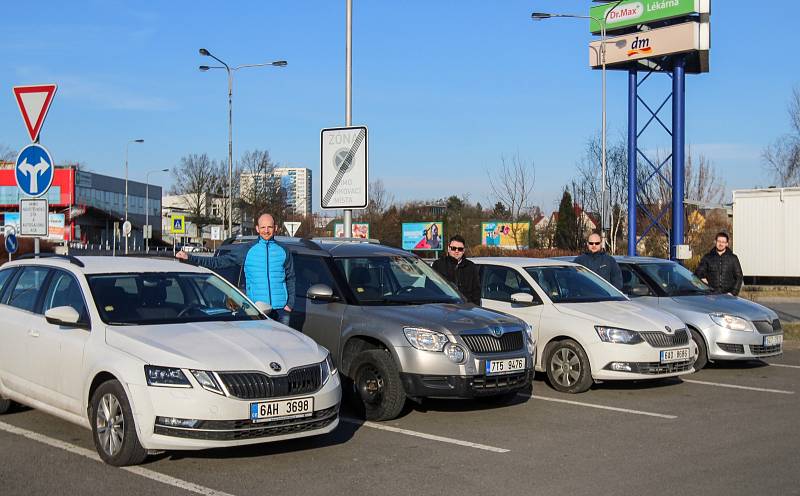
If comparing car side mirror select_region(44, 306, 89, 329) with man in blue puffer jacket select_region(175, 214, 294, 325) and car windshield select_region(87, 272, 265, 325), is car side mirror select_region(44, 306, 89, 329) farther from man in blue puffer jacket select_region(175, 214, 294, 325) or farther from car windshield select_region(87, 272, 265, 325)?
man in blue puffer jacket select_region(175, 214, 294, 325)

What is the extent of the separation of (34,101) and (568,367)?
7613 millimetres

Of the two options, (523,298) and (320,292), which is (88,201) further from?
(320,292)

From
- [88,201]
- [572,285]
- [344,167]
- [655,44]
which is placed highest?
[655,44]

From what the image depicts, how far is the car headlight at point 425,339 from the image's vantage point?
7.87 meters

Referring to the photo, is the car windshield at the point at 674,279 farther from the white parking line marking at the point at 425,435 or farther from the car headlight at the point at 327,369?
the car headlight at the point at 327,369

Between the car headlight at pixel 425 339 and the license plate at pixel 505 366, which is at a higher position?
the car headlight at pixel 425 339

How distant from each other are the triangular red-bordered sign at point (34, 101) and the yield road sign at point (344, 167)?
3765 mm

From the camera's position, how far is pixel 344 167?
492 inches

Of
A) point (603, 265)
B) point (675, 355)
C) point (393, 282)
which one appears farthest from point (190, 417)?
point (603, 265)

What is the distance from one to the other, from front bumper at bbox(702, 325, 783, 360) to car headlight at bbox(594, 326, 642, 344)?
2.36m

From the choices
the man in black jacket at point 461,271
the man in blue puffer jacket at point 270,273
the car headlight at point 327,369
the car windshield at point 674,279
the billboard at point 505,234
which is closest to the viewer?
the car headlight at point 327,369

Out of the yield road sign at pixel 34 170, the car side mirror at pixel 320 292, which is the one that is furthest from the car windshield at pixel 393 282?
the yield road sign at pixel 34 170

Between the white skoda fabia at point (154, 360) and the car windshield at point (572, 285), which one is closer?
the white skoda fabia at point (154, 360)

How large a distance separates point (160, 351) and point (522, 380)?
12.0ft
